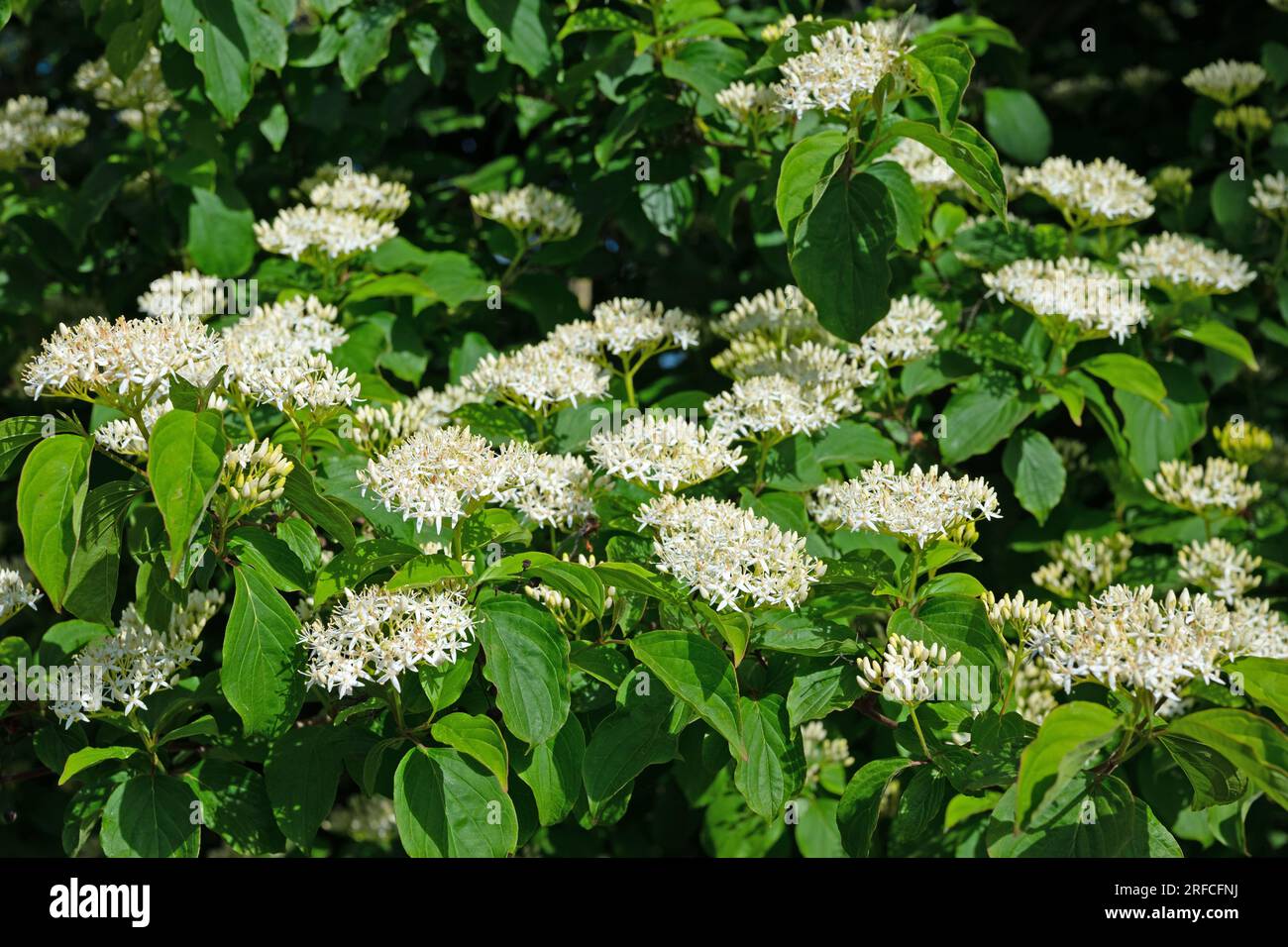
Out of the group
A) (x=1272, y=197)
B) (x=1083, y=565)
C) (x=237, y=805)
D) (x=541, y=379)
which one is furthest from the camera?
(x=1272, y=197)

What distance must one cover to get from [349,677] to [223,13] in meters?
2.12

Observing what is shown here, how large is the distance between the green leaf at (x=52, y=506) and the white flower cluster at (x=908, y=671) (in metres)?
1.53

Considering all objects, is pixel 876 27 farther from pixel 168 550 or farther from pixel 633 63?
pixel 168 550

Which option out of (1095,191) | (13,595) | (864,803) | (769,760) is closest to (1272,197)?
(1095,191)

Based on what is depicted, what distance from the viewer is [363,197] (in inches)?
141

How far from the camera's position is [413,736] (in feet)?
7.91

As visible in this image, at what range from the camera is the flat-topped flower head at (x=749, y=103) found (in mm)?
3449

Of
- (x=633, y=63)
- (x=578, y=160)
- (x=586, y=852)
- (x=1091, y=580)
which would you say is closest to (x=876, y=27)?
(x=633, y=63)

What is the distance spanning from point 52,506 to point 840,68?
1.96 metres

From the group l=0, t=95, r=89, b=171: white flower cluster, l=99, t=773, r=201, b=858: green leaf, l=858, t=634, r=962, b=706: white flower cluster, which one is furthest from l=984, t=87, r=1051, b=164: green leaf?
l=99, t=773, r=201, b=858: green leaf

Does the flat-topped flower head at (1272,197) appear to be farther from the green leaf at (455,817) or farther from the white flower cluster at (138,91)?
the white flower cluster at (138,91)

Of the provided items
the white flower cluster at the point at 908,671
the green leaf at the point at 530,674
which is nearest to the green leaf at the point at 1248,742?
the white flower cluster at the point at 908,671

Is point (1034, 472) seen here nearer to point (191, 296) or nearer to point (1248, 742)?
point (1248, 742)

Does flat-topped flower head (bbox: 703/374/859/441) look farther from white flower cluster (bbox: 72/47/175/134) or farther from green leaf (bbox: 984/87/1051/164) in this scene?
white flower cluster (bbox: 72/47/175/134)
